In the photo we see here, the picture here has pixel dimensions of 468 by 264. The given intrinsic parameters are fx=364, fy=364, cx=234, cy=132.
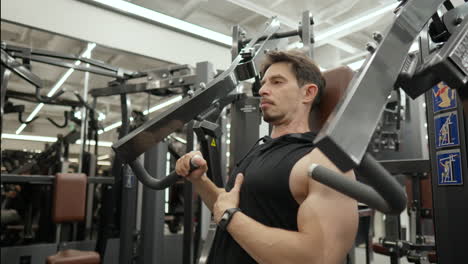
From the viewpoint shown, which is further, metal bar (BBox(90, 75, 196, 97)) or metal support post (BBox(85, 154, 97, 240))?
metal support post (BBox(85, 154, 97, 240))

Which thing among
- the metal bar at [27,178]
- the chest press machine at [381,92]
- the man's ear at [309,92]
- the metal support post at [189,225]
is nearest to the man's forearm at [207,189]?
the man's ear at [309,92]

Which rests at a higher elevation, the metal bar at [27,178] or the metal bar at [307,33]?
the metal bar at [307,33]

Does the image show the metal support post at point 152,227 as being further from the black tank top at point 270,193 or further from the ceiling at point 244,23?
the ceiling at point 244,23

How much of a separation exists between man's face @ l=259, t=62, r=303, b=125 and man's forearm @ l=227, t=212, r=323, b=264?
52cm

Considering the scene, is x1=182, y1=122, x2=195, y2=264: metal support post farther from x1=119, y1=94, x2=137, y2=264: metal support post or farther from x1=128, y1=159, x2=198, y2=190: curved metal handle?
x1=128, y1=159, x2=198, y2=190: curved metal handle

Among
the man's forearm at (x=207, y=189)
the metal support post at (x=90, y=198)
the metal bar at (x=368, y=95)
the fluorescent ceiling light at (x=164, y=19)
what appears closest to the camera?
the metal bar at (x=368, y=95)

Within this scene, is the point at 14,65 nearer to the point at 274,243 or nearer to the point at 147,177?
the point at 147,177

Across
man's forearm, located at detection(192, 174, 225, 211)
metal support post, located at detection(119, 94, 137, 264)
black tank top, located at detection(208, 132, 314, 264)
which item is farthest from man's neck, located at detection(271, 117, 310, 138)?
metal support post, located at detection(119, 94, 137, 264)

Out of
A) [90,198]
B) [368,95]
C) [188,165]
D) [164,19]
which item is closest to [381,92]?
[368,95]

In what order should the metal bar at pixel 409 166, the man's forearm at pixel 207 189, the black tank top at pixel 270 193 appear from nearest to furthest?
the black tank top at pixel 270 193
the man's forearm at pixel 207 189
the metal bar at pixel 409 166

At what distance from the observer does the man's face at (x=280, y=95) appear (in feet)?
4.79

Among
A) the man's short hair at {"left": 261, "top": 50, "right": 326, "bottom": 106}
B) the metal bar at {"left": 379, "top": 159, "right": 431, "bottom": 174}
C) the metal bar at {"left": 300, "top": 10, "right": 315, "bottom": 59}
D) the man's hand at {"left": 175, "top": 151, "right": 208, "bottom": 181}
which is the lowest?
the man's hand at {"left": 175, "top": 151, "right": 208, "bottom": 181}

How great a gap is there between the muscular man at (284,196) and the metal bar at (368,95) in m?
0.44

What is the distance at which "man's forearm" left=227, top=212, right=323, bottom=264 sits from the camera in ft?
3.35
